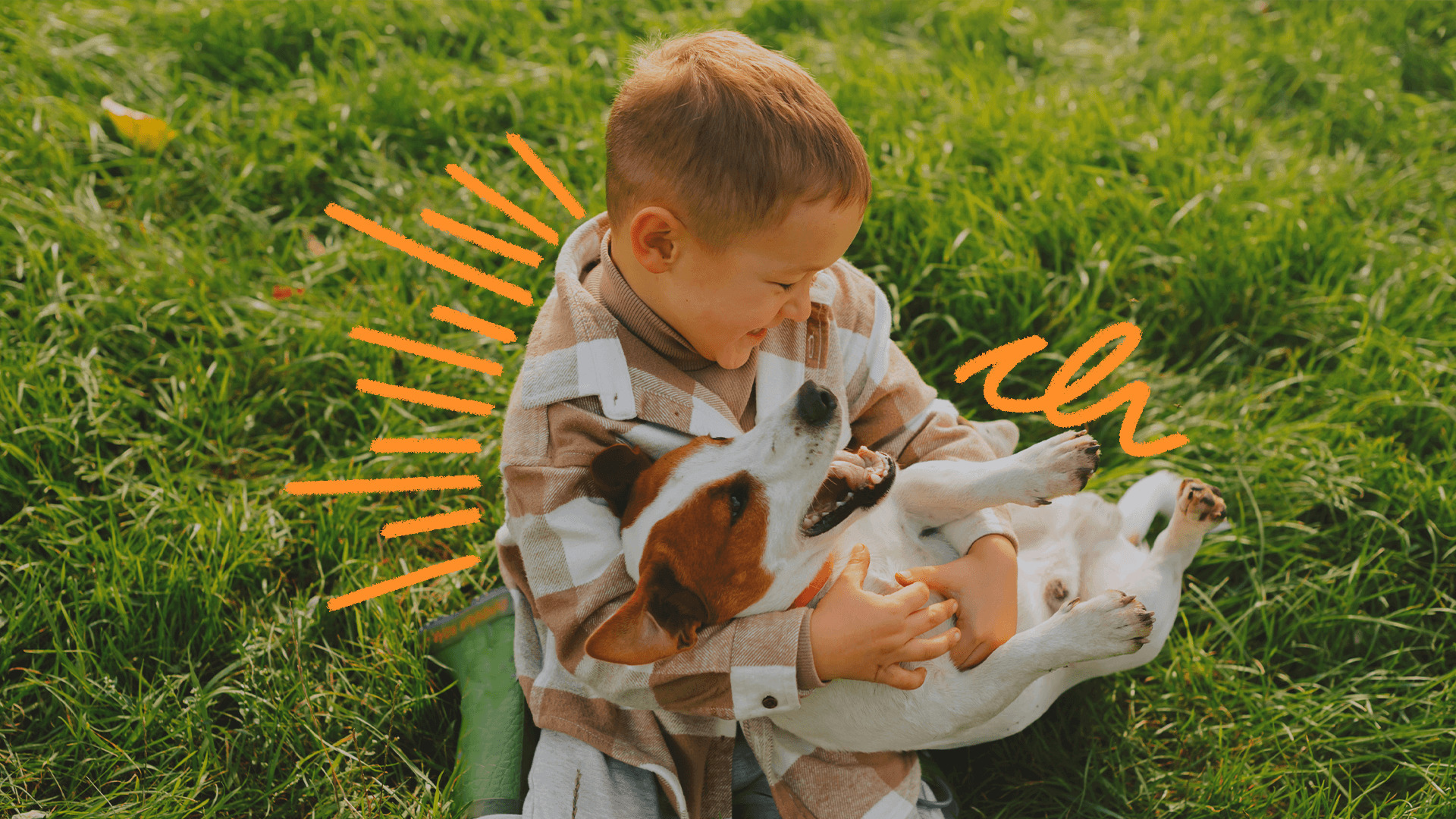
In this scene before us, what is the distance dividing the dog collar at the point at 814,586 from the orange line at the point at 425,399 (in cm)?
134

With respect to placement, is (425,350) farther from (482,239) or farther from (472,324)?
(482,239)

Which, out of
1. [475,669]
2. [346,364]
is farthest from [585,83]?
[475,669]

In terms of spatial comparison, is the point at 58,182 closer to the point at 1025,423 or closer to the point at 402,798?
the point at 402,798

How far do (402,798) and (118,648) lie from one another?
2.53 feet

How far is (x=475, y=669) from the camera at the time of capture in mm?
2221

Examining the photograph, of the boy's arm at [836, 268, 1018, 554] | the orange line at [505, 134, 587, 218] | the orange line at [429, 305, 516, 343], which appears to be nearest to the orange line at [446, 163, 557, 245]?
the orange line at [505, 134, 587, 218]

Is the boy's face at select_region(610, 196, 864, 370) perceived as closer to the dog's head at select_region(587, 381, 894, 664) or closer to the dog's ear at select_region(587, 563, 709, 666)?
the dog's head at select_region(587, 381, 894, 664)

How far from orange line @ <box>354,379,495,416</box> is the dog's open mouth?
131cm

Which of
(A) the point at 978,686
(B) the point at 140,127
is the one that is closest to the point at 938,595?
(A) the point at 978,686

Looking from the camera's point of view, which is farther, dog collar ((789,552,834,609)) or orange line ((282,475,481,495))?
orange line ((282,475,481,495))

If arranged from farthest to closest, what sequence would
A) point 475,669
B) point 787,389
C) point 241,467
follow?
point 241,467 → point 475,669 → point 787,389

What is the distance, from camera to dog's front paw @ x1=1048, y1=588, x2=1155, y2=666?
188 centimetres

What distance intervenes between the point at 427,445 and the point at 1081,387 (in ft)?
6.33

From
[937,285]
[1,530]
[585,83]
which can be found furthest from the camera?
[585,83]
